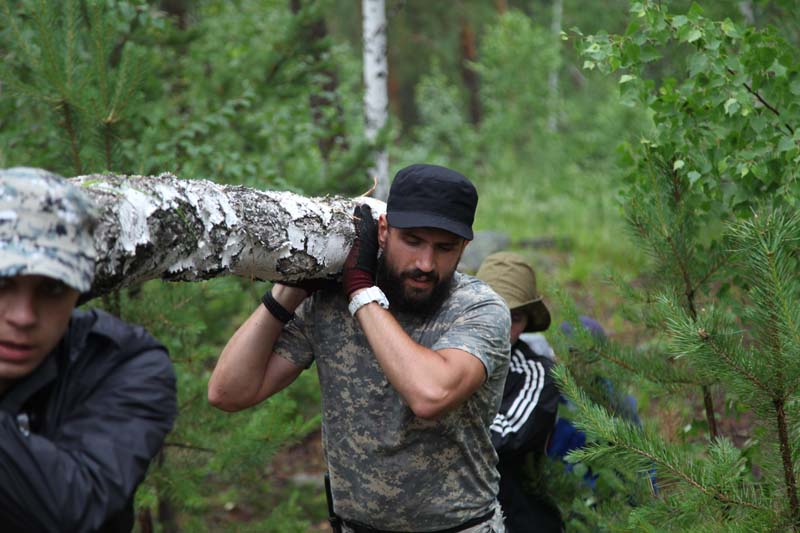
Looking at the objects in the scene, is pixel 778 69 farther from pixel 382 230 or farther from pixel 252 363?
pixel 252 363

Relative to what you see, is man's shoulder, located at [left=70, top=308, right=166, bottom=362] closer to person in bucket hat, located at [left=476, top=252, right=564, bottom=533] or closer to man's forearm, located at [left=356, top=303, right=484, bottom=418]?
man's forearm, located at [left=356, top=303, right=484, bottom=418]

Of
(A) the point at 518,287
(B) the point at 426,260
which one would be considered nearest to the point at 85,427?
(B) the point at 426,260

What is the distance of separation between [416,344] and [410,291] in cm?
25

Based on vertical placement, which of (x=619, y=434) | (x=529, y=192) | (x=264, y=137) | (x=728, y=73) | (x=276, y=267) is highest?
(x=728, y=73)

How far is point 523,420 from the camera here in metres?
3.51

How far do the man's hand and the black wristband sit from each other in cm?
23

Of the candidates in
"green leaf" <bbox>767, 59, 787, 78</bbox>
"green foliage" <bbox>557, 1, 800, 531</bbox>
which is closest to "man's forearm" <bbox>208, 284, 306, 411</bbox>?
"green foliage" <bbox>557, 1, 800, 531</bbox>

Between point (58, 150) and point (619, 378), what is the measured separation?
296 cm

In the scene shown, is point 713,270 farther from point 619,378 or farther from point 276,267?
point 276,267

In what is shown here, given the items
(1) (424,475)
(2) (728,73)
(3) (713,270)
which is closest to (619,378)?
(3) (713,270)

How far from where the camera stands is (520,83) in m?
19.7

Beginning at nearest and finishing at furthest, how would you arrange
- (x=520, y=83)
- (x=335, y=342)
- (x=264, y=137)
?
(x=335, y=342), (x=264, y=137), (x=520, y=83)

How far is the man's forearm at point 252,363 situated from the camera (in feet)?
9.65

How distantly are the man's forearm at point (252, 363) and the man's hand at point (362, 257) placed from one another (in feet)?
0.78
